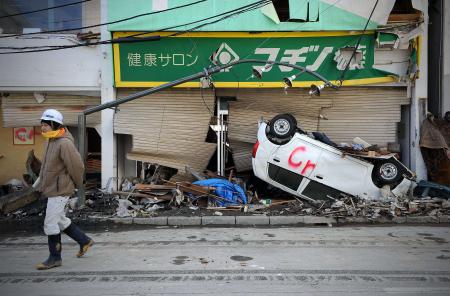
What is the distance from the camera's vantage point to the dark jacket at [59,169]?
6.09 m

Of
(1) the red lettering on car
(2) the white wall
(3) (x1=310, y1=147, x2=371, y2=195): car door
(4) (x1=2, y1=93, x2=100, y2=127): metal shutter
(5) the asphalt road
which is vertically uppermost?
(2) the white wall

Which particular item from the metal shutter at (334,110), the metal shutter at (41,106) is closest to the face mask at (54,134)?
the metal shutter at (41,106)

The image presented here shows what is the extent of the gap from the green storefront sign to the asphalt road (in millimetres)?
4678

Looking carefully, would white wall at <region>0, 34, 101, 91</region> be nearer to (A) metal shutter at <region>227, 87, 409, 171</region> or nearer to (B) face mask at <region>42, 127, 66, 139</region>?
(A) metal shutter at <region>227, 87, 409, 171</region>

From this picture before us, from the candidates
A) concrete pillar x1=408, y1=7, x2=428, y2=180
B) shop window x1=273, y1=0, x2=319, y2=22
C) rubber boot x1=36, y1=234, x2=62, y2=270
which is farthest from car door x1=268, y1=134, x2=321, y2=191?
rubber boot x1=36, y1=234, x2=62, y2=270

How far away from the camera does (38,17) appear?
12508mm

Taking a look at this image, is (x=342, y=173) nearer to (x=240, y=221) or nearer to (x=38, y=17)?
(x=240, y=221)

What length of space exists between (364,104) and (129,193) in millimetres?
6706

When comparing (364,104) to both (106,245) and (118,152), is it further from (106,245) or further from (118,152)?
(106,245)

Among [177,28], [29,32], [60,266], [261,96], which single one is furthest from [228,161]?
[60,266]

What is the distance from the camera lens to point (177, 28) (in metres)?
11.8

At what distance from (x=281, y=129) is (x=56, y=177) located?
234 inches

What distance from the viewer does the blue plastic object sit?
35.9 ft

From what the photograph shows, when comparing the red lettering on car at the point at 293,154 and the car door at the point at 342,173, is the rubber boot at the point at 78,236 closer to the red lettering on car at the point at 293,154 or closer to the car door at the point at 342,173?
the red lettering on car at the point at 293,154
